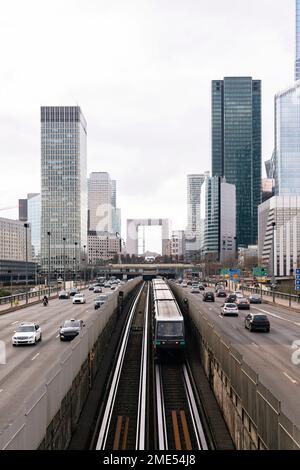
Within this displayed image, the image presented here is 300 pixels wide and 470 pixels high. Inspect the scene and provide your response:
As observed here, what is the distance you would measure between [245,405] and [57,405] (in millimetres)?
5422

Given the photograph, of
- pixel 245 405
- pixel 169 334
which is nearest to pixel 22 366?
pixel 169 334

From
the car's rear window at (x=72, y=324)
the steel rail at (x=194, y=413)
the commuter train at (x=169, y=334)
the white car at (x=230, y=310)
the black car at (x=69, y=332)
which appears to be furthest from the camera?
the white car at (x=230, y=310)

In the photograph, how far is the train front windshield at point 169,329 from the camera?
2951 centimetres

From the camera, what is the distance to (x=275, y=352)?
1134 inches

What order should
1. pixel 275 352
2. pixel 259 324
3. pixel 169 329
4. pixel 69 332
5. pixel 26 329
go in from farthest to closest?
pixel 259 324
pixel 69 332
pixel 26 329
pixel 169 329
pixel 275 352

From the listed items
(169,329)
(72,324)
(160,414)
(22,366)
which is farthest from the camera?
(72,324)

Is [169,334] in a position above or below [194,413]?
above

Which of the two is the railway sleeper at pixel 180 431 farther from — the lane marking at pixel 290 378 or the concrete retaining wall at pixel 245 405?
the lane marking at pixel 290 378

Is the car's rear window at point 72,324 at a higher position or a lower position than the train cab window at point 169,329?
lower

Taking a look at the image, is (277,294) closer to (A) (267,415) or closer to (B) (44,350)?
(B) (44,350)

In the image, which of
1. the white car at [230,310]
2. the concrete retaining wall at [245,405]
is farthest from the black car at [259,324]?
the concrete retaining wall at [245,405]

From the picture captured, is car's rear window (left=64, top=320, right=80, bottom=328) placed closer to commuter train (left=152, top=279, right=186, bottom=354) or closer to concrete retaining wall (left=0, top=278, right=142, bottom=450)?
commuter train (left=152, top=279, right=186, bottom=354)

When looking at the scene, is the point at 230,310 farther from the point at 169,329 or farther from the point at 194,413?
the point at 194,413

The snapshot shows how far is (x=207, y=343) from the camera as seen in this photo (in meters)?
27.1
